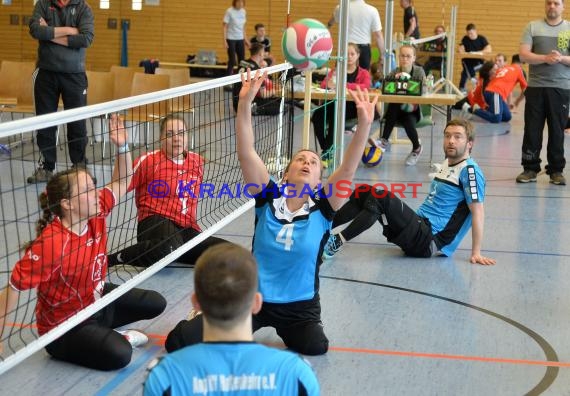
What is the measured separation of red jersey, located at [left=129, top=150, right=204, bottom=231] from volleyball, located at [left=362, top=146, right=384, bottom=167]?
3959 mm

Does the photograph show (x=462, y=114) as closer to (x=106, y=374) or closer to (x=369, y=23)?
(x=369, y=23)

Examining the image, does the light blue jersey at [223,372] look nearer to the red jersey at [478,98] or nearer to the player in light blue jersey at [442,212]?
the player in light blue jersey at [442,212]

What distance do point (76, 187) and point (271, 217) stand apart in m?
0.89

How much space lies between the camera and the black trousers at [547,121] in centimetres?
813

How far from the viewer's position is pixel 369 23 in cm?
1139

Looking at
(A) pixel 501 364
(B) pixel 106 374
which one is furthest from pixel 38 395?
(A) pixel 501 364

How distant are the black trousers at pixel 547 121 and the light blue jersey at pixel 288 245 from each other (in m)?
4.87

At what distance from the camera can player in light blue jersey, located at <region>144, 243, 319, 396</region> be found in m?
1.94

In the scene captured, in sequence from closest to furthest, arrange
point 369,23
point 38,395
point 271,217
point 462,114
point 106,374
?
point 38,395, point 106,374, point 271,217, point 369,23, point 462,114

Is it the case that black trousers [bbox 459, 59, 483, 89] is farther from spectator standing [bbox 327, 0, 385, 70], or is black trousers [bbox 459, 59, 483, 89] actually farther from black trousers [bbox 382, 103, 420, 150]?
black trousers [bbox 382, 103, 420, 150]

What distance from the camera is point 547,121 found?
26.8 ft

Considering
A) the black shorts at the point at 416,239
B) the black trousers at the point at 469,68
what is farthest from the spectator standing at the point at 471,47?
the black shorts at the point at 416,239

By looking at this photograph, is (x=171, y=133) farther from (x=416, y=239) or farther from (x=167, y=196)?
(x=416, y=239)

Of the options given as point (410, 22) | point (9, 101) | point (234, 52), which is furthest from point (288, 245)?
point (410, 22)
